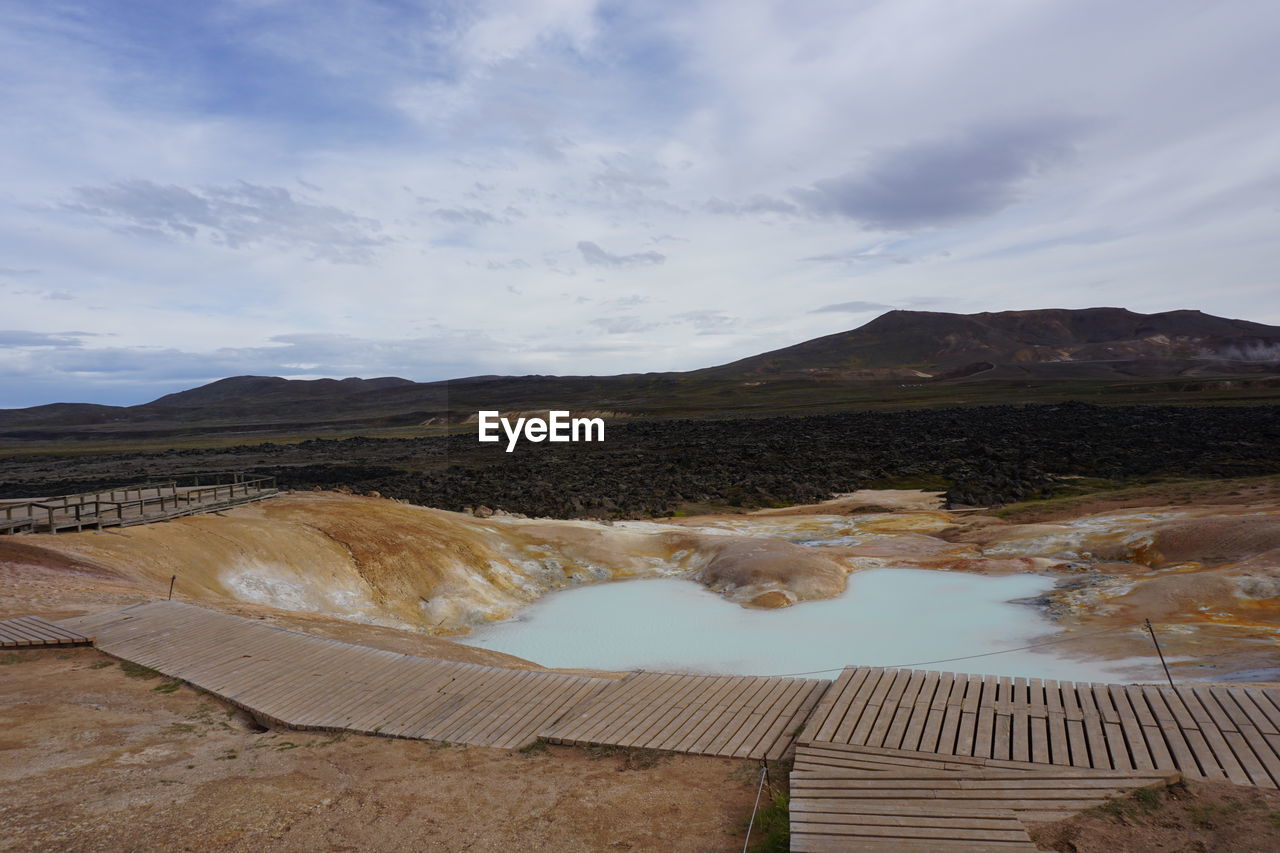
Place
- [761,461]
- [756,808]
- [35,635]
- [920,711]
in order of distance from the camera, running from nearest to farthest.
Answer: [756,808] → [920,711] → [35,635] → [761,461]

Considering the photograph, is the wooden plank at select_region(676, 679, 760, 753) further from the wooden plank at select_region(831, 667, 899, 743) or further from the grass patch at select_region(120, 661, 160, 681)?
the grass patch at select_region(120, 661, 160, 681)

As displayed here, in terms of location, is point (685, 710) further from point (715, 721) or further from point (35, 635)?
point (35, 635)

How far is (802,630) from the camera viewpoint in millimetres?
24562

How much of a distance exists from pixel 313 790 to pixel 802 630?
1760 centimetres

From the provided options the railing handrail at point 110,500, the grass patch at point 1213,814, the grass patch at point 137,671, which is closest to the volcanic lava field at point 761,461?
the railing handrail at point 110,500

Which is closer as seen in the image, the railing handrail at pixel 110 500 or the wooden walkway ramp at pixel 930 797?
the wooden walkway ramp at pixel 930 797

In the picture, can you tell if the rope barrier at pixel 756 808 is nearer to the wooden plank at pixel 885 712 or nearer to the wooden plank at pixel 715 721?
the wooden plank at pixel 715 721

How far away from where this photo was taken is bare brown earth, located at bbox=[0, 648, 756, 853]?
824 centimetres

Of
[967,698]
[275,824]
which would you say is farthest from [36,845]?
[967,698]

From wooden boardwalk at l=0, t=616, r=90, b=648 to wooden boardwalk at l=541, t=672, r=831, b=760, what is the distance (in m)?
9.42

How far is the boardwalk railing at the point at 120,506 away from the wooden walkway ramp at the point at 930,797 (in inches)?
953

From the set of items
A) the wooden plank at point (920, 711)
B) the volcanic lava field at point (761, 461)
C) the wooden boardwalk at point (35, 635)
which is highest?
the wooden boardwalk at point (35, 635)

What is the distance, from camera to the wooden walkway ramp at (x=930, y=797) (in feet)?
24.6

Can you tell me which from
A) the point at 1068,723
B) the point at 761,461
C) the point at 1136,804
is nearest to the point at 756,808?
the point at 1136,804
